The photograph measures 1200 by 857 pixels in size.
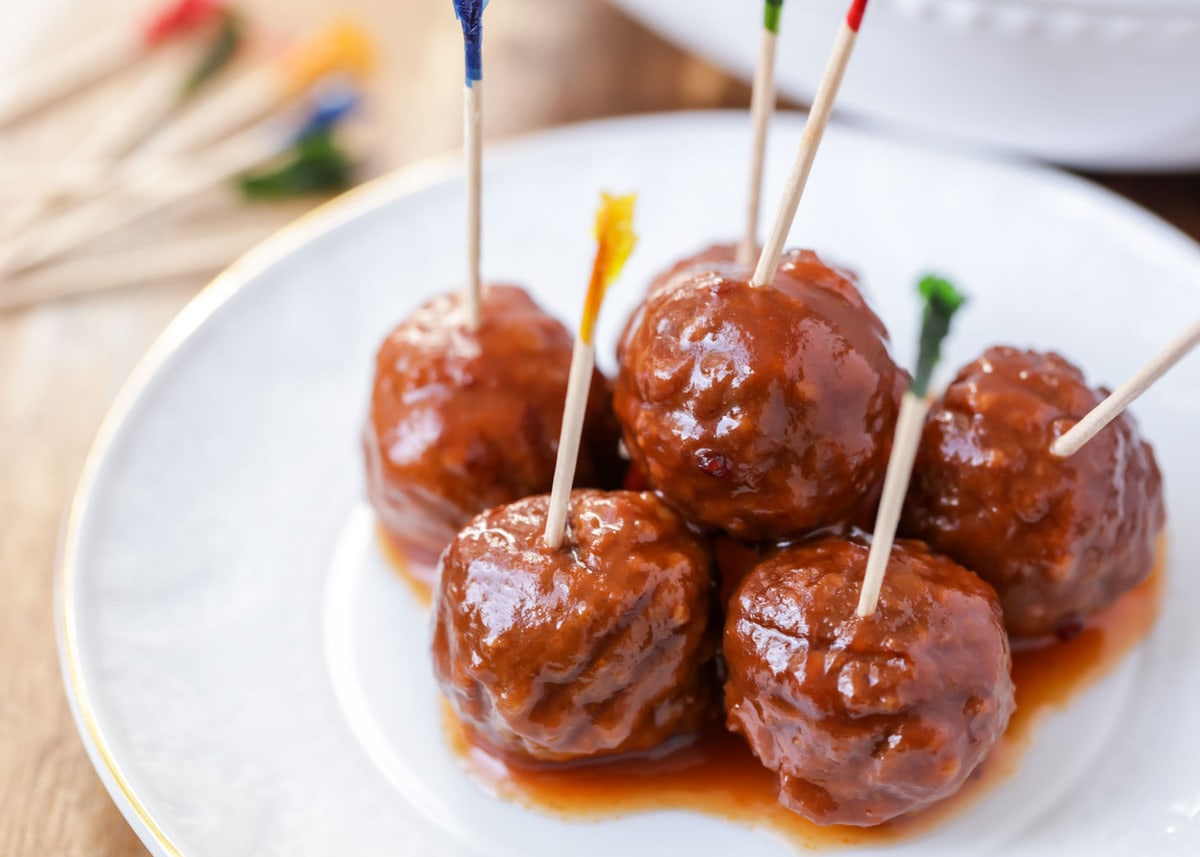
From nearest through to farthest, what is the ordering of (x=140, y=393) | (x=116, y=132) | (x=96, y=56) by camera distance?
(x=140, y=393)
(x=116, y=132)
(x=96, y=56)

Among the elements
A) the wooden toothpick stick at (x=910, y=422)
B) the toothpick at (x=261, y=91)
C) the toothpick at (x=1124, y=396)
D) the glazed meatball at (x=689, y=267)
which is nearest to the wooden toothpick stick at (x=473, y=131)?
the glazed meatball at (x=689, y=267)

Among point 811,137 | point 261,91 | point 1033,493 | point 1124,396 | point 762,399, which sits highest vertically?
point 811,137

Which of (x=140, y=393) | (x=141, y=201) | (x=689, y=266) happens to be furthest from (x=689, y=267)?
(x=141, y=201)

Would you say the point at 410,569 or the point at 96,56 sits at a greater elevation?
the point at 96,56

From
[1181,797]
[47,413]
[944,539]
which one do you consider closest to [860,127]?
[944,539]

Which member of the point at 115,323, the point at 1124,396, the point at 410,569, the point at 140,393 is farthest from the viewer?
the point at 115,323

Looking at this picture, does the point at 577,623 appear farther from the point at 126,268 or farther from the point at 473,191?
the point at 126,268

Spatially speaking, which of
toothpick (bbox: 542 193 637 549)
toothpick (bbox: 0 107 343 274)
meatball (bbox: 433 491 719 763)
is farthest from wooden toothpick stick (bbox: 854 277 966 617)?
toothpick (bbox: 0 107 343 274)
